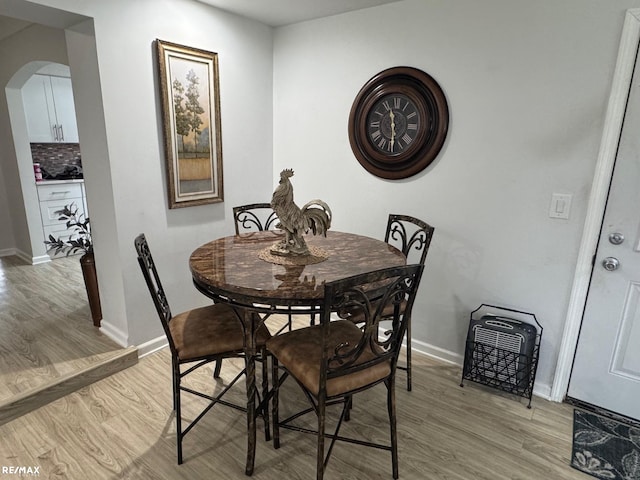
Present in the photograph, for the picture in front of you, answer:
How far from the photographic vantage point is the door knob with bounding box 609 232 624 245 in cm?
197

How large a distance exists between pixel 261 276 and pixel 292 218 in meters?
0.39

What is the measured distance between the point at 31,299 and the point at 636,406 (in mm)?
4494

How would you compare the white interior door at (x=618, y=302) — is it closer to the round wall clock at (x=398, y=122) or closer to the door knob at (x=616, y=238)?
the door knob at (x=616, y=238)

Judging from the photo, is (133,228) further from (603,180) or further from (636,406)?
(636,406)

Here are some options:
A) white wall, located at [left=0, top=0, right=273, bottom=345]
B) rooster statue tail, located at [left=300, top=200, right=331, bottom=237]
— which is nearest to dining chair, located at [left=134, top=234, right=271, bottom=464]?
rooster statue tail, located at [left=300, top=200, right=331, bottom=237]

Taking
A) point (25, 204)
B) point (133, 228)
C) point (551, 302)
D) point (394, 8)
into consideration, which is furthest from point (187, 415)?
point (25, 204)

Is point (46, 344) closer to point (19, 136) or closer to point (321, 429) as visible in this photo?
point (321, 429)

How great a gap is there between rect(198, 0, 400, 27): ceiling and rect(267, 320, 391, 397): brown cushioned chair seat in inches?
85.3

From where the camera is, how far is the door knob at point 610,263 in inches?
78.9

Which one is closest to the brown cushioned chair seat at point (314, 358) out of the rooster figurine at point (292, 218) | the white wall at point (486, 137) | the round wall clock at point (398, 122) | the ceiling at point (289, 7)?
the rooster figurine at point (292, 218)

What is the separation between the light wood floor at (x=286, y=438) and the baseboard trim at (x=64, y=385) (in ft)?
0.12

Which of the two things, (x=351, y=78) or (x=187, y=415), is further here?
(x=351, y=78)

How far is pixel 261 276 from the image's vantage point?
1.65m

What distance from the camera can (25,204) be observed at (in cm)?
411
